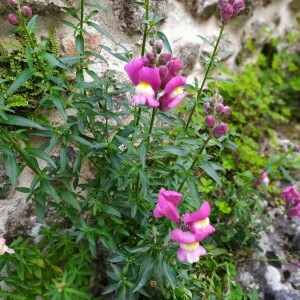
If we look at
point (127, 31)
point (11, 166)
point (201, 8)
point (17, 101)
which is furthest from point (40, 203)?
point (201, 8)

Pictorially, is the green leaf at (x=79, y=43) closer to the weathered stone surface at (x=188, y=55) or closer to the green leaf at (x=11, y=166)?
the green leaf at (x=11, y=166)

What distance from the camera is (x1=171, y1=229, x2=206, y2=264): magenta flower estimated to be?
1552 millimetres

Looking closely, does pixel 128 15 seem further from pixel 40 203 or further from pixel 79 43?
pixel 40 203

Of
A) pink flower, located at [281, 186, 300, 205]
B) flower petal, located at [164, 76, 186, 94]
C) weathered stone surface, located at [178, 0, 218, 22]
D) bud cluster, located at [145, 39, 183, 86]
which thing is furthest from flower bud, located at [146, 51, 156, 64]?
pink flower, located at [281, 186, 300, 205]

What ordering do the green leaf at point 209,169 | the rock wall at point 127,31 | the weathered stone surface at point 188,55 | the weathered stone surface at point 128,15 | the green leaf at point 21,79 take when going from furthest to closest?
the weathered stone surface at point 188,55, the weathered stone surface at point 128,15, the rock wall at point 127,31, the green leaf at point 209,169, the green leaf at point 21,79

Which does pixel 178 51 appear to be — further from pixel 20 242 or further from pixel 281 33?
pixel 281 33

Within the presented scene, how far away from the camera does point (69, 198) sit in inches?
76.0

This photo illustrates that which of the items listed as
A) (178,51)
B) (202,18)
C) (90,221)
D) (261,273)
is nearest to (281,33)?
(202,18)

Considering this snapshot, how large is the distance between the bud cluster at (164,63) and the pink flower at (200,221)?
0.54m

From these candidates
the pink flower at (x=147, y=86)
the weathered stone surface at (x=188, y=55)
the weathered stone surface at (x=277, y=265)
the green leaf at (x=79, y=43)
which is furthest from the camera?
the weathered stone surface at (x=188, y=55)

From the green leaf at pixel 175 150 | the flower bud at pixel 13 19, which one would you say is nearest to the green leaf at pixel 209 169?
the green leaf at pixel 175 150

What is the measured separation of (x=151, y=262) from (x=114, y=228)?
1.12 feet

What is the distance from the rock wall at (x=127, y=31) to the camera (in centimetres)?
205

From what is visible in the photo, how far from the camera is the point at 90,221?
2.25 meters
